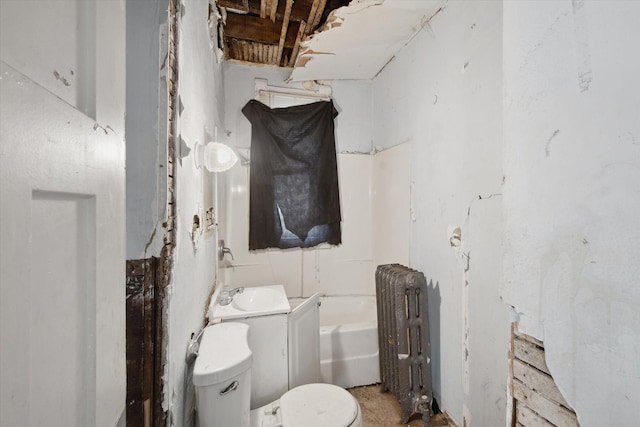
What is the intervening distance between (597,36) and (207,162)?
143 cm

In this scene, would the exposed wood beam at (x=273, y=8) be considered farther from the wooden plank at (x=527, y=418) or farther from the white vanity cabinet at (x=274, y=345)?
the wooden plank at (x=527, y=418)

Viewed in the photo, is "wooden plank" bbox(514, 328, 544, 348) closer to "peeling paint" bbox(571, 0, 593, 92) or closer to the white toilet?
"peeling paint" bbox(571, 0, 593, 92)

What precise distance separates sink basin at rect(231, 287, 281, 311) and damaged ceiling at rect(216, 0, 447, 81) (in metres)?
1.88

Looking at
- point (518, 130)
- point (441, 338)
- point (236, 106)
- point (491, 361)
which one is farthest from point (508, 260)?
point (236, 106)

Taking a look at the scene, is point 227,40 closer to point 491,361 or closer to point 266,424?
point 266,424

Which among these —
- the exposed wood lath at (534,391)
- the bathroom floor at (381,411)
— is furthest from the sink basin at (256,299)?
the exposed wood lath at (534,391)

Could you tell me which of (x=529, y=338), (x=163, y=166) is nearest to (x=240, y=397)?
(x=163, y=166)

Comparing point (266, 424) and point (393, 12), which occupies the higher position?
point (393, 12)

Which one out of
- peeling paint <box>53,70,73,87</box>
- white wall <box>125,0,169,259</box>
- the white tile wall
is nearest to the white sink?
the white tile wall

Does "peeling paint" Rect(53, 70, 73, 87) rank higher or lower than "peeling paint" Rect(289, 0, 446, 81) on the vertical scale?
lower

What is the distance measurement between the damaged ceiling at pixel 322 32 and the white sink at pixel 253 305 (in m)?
1.85

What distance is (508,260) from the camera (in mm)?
788

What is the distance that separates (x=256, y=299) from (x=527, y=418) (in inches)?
63.3

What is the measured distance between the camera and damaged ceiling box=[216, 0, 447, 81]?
5.91ft
